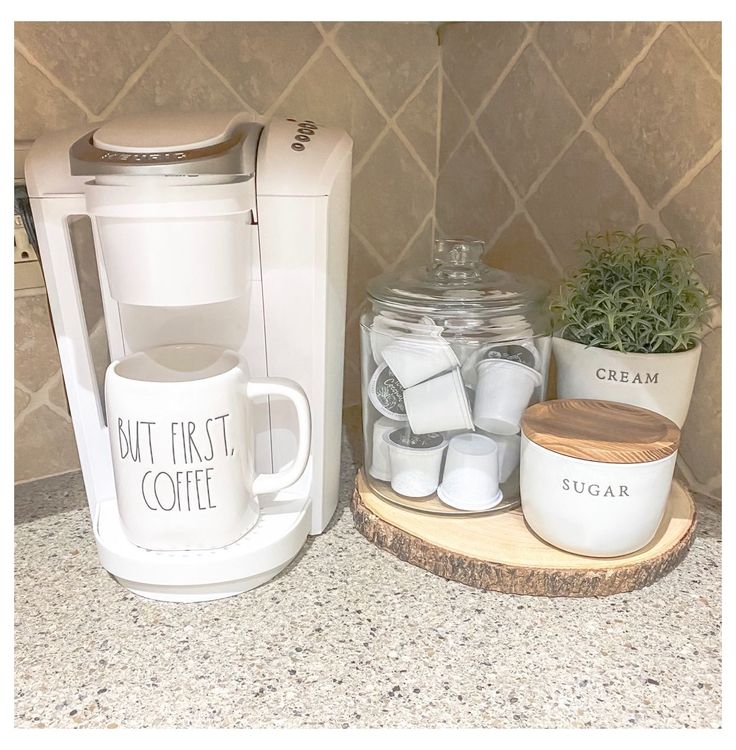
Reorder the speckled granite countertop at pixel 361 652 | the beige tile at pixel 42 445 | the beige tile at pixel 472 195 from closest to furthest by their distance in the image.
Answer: the speckled granite countertop at pixel 361 652 < the beige tile at pixel 42 445 < the beige tile at pixel 472 195

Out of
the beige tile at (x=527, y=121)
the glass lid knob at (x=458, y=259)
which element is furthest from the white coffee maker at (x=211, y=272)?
the beige tile at (x=527, y=121)

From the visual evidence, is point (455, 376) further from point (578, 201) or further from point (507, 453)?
point (578, 201)

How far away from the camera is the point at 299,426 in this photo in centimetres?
60

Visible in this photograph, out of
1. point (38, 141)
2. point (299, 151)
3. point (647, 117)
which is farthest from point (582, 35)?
point (38, 141)

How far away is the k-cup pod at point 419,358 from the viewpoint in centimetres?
62

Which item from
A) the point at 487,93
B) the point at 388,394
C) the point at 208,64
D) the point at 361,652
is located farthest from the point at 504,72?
the point at 361,652

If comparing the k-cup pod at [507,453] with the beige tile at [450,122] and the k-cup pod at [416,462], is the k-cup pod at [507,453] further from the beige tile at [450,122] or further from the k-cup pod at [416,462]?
the beige tile at [450,122]

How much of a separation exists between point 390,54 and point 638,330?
0.48 meters

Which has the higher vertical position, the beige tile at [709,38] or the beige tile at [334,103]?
the beige tile at [709,38]

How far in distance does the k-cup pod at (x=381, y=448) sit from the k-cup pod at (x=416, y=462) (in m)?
0.01

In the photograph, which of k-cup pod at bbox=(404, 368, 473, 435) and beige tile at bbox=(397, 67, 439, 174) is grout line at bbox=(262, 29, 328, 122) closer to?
beige tile at bbox=(397, 67, 439, 174)
